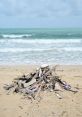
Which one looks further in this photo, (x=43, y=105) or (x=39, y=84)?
(x=39, y=84)

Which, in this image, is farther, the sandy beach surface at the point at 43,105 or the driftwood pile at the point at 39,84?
the driftwood pile at the point at 39,84

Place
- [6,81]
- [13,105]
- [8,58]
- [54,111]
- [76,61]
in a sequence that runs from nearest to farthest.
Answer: [54,111] → [13,105] → [6,81] → [76,61] → [8,58]

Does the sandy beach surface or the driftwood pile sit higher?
the driftwood pile

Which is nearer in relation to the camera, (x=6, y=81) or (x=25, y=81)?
(x=25, y=81)

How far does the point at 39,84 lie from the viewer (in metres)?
9.12

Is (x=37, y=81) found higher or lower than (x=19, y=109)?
higher

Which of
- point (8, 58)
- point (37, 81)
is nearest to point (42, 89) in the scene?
point (37, 81)

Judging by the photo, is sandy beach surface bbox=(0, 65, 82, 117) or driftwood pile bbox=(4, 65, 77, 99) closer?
sandy beach surface bbox=(0, 65, 82, 117)

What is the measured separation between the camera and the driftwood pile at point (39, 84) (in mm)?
8914

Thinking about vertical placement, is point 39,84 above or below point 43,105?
above

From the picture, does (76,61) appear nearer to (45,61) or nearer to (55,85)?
(45,61)

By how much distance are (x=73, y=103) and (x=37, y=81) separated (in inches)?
57.8

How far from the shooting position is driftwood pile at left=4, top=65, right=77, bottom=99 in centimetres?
891

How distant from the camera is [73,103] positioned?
8.17 metres
